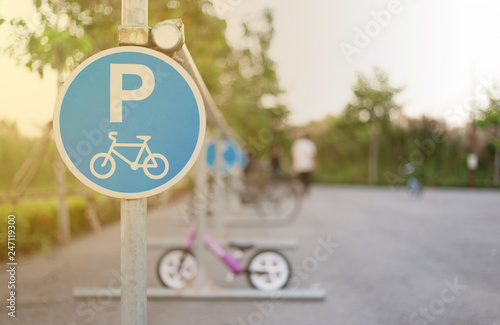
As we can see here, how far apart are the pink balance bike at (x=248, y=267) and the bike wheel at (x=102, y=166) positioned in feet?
10.7

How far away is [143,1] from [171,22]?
0.19 metres

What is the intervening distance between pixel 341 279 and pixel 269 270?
1021 mm

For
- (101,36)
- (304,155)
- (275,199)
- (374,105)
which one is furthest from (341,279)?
(374,105)

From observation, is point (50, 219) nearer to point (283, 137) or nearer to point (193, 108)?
point (193, 108)

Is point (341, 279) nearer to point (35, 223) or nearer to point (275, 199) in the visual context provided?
point (35, 223)

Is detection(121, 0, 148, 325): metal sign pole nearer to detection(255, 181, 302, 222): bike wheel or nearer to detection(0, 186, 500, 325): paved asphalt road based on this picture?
detection(0, 186, 500, 325): paved asphalt road

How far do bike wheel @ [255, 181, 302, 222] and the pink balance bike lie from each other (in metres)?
6.23

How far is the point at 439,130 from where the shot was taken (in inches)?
1146

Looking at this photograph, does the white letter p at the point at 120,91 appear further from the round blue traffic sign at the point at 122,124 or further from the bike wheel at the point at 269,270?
the bike wheel at the point at 269,270

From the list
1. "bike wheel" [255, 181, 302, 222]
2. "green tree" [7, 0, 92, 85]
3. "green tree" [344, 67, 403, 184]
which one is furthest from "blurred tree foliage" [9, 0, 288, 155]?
"green tree" [344, 67, 403, 184]

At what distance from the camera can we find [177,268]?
18.0ft

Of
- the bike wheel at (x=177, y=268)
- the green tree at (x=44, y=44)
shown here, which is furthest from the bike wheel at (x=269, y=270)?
the green tree at (x=44, y=44)

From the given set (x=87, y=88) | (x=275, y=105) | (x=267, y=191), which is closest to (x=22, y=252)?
(x=87, y=88)

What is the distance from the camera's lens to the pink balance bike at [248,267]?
5.34 m
